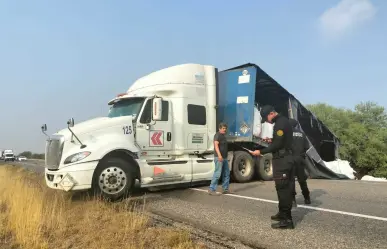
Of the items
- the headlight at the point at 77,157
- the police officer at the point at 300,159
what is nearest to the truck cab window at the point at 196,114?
the headlight at the point at 77,157

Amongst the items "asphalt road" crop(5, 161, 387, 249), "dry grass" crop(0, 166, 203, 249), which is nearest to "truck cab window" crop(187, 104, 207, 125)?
"asphalt road" crop(5, 161, 387, 249)

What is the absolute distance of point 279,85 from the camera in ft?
37.3

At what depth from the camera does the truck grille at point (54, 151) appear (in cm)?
772

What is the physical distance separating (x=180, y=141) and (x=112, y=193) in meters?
2.45

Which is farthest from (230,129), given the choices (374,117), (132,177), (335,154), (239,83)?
(374,117)

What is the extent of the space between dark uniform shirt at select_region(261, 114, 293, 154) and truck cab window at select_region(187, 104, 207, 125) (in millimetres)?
4729

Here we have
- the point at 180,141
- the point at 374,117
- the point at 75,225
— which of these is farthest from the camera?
the point at 374,117

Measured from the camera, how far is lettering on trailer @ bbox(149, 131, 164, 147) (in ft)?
28.9

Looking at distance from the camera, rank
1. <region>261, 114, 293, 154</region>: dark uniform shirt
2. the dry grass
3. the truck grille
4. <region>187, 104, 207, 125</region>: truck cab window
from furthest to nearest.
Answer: <region>187, 104, 207, 125</region>: truck cab window, the truck grille, <region>261, 114, 293, 154</region>: dark uniform shirt, the dry grass

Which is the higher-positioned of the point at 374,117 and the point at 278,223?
the point at 374,117

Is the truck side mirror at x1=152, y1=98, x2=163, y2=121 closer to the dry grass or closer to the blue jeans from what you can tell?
the blue jeans

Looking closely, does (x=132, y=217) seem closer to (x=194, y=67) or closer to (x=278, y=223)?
(x=278, y=223)

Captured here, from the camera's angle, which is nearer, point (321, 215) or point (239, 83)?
point (321, 215)

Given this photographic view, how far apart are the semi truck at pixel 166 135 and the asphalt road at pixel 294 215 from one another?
81 centimetres
